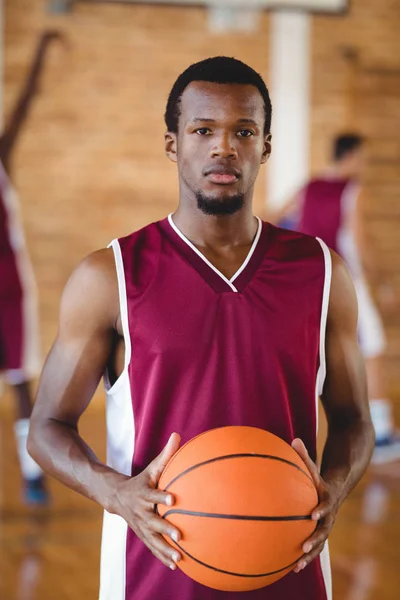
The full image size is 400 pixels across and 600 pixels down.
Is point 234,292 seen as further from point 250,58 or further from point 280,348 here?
point 250,58

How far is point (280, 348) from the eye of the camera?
135 cm

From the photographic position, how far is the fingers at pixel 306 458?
1266 mm

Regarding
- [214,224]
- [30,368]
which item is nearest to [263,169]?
[30,368]

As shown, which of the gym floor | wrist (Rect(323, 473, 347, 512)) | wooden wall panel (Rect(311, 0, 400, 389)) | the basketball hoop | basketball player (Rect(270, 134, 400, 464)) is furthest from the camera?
wooden wall panel (Rect(311, 0, 400, 389))

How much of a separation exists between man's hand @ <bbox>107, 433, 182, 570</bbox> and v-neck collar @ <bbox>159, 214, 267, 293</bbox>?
0.86 ft

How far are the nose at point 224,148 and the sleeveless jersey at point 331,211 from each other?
10.5 ft

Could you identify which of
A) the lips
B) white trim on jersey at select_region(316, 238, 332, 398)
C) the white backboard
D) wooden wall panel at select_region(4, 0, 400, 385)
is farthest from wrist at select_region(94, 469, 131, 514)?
the white backboard

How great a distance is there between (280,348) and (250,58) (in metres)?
5.23

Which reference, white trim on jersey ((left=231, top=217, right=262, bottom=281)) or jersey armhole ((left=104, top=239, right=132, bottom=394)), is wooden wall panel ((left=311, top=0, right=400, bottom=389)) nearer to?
white trim on jersey ((left=231, top=217, right=262, bottom=281))

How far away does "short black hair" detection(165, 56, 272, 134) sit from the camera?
1.37 m

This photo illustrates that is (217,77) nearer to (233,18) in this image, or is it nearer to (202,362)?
(202,362)

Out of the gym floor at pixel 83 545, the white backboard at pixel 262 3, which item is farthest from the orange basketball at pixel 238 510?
the white backboard at pixel 262 3

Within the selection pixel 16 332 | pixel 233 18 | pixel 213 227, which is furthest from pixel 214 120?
pixel 233 18

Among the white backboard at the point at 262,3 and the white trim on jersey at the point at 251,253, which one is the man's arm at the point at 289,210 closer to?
the white backboard at the point at 262,3
